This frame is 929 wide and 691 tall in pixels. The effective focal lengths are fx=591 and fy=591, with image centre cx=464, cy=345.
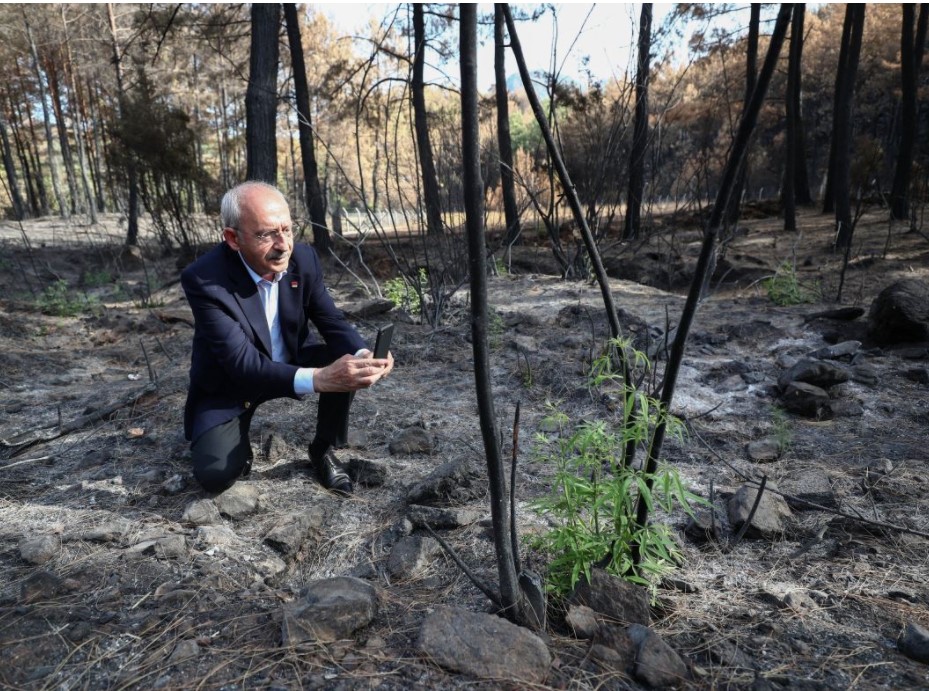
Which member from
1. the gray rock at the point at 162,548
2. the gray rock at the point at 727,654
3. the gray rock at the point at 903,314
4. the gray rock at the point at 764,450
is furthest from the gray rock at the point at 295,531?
the gray rock at the point at 903,314

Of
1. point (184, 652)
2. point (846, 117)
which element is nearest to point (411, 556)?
point (184, 652)

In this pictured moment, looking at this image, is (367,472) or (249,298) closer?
(249,298)

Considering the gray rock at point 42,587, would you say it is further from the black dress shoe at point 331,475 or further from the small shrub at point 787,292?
the small shrub at point 787,292

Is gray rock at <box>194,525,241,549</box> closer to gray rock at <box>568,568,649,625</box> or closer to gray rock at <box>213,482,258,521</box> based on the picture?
gray rock at <box>213,482,258,521</box>

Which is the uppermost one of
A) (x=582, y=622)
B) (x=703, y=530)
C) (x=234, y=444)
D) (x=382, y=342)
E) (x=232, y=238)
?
(x=232, y=238)

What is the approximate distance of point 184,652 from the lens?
139 centimetres

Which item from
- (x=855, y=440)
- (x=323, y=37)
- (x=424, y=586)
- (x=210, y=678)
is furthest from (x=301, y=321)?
(x=323, y=37)

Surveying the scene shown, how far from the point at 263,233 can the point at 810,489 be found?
2281 millimetres

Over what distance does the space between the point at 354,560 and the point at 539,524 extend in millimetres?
647

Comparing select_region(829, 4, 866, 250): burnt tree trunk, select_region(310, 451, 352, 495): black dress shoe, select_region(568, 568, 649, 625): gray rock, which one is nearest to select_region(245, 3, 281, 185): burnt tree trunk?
select_region(310, 451, 352, 495): black dress shoe

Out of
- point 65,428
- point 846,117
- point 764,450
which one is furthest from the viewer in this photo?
point 846,117

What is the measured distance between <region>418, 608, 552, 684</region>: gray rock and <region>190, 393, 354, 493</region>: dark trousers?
120 cm

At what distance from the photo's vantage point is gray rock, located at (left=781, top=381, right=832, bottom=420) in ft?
10.1

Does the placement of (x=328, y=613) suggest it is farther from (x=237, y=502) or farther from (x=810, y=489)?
(x=810, y=489)
